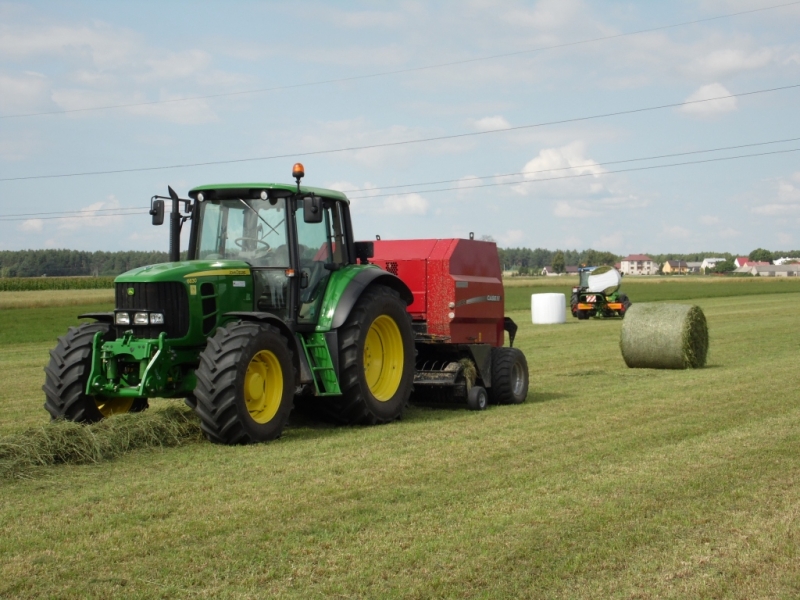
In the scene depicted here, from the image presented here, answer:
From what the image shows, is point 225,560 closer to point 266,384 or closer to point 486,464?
point 486,464

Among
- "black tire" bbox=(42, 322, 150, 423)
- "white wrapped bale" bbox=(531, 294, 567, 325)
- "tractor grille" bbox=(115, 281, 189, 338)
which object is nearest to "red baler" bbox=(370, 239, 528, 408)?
"tractor grille" bbox=(115, 281, 189, 338)

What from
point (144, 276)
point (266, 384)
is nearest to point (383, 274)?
point (266, 384)

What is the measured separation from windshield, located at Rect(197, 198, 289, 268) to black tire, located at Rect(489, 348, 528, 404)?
336 cm

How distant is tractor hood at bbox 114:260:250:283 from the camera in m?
8.09

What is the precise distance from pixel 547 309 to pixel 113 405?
20.8 meters

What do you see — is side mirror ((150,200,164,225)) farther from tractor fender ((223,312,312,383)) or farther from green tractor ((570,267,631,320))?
green tractor ((570,267,631,320))

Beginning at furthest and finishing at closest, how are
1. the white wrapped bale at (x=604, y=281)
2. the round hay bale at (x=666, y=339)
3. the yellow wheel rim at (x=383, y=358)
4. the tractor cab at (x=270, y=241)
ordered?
1. the white wrapped bale at (x=604, y=281)
2. the round hay bale at (x=666, y=339)
3. the yellow wheel rim at (x=383, y=358)
4. the tractor cab at (x=270, y=241)

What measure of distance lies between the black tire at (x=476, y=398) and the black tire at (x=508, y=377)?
0.39 meters

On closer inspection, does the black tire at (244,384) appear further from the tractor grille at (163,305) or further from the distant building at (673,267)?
the distant building at (673,267)

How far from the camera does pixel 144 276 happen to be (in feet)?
26.5

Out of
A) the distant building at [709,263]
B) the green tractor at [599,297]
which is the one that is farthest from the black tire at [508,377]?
the distant building at [709,263]

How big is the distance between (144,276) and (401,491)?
3131 mm

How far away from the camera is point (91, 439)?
24.2 feet

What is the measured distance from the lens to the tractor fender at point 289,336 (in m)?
8.22
